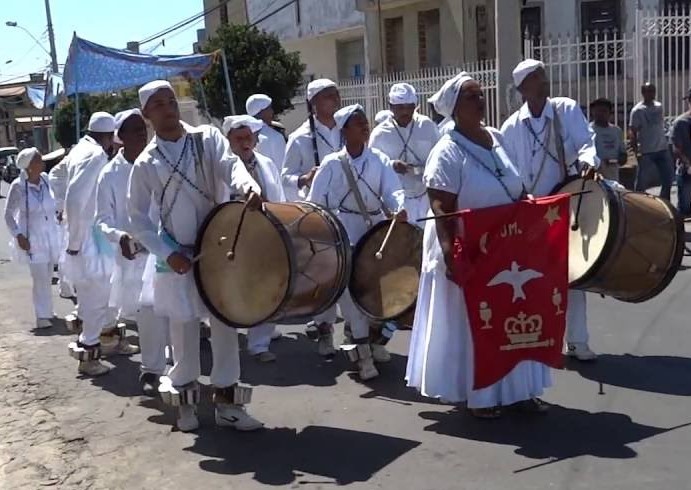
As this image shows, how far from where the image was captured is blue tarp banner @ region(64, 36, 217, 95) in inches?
481

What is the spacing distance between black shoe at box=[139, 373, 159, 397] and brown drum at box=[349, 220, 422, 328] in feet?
5.13

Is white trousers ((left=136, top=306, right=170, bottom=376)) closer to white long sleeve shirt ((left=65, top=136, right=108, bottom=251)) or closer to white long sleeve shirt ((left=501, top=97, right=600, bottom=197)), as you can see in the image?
white long sleeve shirt ((left=65, top=136, right=108, bottom=251))

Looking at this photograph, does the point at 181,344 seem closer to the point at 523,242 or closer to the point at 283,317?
the point at 283,317

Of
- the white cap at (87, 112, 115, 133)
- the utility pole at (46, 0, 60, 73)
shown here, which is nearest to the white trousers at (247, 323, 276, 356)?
the white cap at (87, 112, 115, 133)

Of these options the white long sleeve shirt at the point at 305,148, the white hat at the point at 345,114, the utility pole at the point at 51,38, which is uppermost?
the utility pole at the point at 51,38

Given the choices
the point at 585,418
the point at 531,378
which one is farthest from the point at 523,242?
the point at 585,418

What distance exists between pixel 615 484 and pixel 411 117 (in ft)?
14.1

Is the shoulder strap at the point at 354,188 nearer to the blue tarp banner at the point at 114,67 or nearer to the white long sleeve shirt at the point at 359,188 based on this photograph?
the white long sleeve shirt at the point at 359,188

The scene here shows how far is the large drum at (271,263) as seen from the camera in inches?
189

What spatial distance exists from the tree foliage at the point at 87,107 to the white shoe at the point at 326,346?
609 inches

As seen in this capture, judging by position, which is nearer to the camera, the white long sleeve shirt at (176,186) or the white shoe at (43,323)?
the white long sleeve shirt at (176,186)

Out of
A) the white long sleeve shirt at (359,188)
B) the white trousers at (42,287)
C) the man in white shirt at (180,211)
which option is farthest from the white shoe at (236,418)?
the white trousers at (42,287)

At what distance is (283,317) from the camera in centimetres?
495

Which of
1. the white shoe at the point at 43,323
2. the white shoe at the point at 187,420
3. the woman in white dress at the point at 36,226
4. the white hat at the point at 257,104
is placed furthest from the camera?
the white shoe at the point at 43,323
